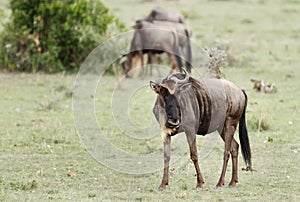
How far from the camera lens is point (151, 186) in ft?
24.8

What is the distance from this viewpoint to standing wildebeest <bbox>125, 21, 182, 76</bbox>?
16.4 m

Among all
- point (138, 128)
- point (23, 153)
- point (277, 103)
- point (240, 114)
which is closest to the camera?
point (240, 114)

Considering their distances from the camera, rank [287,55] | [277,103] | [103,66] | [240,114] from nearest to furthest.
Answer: [240,114] < [277,103] < [103,66] < [287,55]

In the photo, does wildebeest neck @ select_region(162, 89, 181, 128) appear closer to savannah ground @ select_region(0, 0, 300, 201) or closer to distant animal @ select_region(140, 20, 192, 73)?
savannah ground @ select_region(0, 0, 300, 201)

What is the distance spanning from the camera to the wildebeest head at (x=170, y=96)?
22.5 ft

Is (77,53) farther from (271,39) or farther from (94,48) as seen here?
(271,39)

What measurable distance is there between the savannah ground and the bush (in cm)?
52

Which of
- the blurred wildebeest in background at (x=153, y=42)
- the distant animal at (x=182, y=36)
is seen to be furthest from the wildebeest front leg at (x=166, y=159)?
the distant animal at (x=182, y=36)

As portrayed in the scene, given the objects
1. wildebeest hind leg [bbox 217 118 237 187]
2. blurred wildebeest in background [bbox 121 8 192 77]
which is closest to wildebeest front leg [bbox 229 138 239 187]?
wildebeest hind leg [bbox 217 118 237 187]

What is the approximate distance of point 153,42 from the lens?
16.5 meters

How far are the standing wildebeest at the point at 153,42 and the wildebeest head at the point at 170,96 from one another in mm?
9410

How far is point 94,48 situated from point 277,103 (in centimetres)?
569

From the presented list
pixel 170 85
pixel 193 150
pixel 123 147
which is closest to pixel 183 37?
pixel 123 147

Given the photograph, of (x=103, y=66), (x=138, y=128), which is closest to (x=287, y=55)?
(x=103, y=66)
